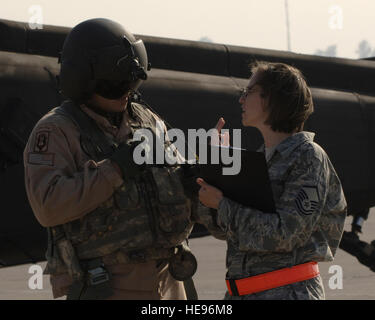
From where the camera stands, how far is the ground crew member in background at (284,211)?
3.00m

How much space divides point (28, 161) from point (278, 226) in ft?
4.08

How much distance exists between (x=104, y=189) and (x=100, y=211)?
23 cm

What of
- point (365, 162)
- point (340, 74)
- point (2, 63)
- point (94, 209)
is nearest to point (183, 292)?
point (94, 209)

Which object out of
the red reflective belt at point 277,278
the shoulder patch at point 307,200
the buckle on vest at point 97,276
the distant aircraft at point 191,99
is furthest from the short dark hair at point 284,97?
the distant aircraft at point 191,99

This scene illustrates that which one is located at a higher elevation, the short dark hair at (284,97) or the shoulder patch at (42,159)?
the short dark hair at (284,97)

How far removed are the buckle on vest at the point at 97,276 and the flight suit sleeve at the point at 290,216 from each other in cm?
75

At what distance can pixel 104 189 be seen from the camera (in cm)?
341

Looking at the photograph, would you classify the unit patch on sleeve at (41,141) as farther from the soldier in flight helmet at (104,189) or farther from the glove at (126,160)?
the glove at (126,160)

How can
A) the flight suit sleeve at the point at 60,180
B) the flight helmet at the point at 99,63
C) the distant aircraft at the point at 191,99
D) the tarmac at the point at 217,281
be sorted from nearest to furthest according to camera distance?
the flight suit sleeve at the point at 60,180 < the flight helmet at the point at 99,63 < the distant aircraft at the point at 191,99 < the tarmac at the point at 217,281

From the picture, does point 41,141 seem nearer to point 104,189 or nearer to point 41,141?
point 41,141

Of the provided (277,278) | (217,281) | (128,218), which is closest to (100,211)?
(128,218)

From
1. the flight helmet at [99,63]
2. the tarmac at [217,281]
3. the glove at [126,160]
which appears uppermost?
the flight helmet at [99,63]

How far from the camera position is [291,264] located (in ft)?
10.1

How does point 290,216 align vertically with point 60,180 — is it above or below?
below
